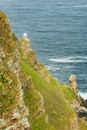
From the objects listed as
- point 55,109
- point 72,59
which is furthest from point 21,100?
point 72,59

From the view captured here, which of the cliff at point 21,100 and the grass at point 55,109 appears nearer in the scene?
the cliff at point 21,100

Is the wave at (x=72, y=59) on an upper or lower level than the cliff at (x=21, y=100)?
upper

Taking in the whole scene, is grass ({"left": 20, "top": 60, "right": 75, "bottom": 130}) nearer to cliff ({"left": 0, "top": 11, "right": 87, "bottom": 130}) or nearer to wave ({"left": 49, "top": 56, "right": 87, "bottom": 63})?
cliff ({"left": 0, "top": 11, "right": 87, "bottom": 130})

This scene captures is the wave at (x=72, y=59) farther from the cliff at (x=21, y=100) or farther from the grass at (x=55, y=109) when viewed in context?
the grass at (x=55, y=109)

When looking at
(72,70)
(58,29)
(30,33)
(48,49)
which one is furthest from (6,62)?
(58,29)

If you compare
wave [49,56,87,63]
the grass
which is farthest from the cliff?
wave [49,56,87,63]

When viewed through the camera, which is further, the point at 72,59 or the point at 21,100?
the point at 72,59

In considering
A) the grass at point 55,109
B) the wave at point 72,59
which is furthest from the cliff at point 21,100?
the wave at point 72,59

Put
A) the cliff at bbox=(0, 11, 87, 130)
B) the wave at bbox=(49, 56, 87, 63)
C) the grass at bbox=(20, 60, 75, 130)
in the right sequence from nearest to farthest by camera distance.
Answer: the cliff at bbox=(0, 11, 87, 130)
the grass at bbox=(20, 60, 75, 130)
the wave at bbox=(49, 56, 87, 63)

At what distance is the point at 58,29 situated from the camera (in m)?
199

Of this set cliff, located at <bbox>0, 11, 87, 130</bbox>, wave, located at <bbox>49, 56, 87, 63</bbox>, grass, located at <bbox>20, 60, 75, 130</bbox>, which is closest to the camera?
cliff, located at <bbox>0, 11, 87, 130</bbox>

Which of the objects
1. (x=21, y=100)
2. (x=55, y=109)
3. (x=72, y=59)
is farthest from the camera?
(x=72, y=59)

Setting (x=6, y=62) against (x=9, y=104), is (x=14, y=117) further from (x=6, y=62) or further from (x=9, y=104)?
(x=6, y=62)

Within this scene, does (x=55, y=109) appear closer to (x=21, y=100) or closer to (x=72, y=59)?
(x=21, y=100)
